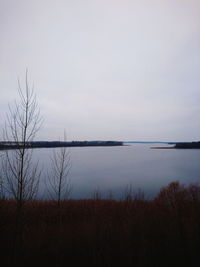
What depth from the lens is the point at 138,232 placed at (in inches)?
151

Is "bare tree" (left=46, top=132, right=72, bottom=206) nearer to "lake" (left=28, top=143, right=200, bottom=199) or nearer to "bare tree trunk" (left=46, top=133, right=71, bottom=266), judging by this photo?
"bare tree trunk" (left=46, top=133, right=71, bottom=266)

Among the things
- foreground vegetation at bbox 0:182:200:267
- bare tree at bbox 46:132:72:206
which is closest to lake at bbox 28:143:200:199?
bare tree at bbox 46:132:72:206

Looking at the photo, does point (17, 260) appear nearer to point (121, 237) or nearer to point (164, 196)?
point (121, 237)

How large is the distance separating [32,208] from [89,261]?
643 cm

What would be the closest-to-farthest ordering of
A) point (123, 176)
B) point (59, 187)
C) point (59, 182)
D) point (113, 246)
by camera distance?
point (113, 246)
point (59, 187)
point (59, 182)
point (123, 176)

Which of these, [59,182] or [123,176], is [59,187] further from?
[123,176]

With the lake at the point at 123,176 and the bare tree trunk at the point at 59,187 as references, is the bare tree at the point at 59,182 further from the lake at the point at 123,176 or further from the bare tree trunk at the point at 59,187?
the lake at the point at 123,176

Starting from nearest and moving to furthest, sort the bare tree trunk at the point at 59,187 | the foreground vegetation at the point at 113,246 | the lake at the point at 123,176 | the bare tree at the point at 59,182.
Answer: the foreground vegetation at the point at 113,246
the bare tree trunk at the point at 59,187
the bare tree at the point at 59,182
the lake at the point at 123,176

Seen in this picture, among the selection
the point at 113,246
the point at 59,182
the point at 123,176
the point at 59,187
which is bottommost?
the point at 123,176

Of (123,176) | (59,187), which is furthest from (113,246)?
(123,176)

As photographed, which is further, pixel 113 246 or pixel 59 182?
pixel 59 182

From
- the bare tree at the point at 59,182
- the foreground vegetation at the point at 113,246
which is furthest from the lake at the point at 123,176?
the foreground vegetation at the point at 113,246

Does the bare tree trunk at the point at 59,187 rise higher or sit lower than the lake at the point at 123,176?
higher

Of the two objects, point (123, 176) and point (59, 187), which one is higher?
point (59, 187)
